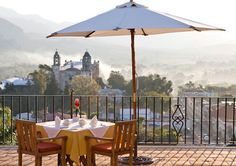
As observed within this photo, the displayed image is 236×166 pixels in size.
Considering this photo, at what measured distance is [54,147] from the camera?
4855 millimetres

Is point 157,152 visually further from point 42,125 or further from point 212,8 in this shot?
point 212,8

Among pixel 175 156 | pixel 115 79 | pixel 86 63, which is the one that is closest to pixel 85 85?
pixel 115 79

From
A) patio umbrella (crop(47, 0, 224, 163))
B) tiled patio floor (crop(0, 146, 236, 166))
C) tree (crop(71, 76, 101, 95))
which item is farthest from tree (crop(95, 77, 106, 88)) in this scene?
patio umbrella (crop(47, 0, 224, 163))

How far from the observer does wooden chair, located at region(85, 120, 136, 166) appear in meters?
4.71

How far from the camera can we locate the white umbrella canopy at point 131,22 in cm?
477

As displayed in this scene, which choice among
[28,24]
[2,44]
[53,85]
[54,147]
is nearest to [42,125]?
[54,147]

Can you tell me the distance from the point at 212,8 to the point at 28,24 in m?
21.6

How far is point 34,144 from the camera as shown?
4.73 metres

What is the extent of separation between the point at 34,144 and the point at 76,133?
477 mm

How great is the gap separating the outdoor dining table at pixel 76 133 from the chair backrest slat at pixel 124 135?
0.32 metres

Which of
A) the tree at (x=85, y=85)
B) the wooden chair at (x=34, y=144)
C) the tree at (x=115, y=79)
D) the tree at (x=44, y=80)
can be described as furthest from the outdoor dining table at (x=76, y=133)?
the tree at (x=85, y=85)

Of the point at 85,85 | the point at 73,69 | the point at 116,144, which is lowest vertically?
the point at 116,144

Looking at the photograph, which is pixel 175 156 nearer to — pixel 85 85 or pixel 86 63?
pixel 85 85

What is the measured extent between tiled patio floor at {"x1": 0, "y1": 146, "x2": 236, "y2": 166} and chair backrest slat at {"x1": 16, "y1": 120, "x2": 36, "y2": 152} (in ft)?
3.44
